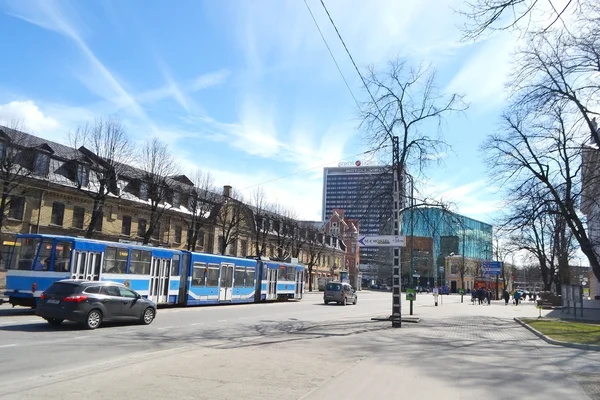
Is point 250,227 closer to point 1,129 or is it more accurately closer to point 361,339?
point 1,129

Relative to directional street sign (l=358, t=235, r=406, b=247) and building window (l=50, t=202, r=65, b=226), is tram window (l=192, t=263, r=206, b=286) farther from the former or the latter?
building window (l=50, t=202, r=65, b=226)

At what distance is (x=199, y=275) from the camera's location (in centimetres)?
2762

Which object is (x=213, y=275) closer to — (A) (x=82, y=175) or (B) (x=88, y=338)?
(A) (x=82, y=175)

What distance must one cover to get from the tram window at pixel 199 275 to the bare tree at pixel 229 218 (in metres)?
22.0

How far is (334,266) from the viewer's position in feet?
287

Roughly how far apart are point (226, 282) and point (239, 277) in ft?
5.00

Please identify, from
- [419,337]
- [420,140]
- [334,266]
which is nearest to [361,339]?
[419,337]

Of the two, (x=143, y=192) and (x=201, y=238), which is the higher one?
(x=143, y=192)

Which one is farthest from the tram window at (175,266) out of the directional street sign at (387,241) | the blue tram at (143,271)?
the directional street sign at (387,241)

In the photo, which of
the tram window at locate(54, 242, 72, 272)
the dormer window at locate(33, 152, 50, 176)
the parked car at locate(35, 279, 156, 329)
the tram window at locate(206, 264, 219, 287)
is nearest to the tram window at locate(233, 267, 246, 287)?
the tram window at locate(206, 264, 219, 287)

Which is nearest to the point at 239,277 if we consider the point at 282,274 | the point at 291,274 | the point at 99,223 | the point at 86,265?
the point at 282,274

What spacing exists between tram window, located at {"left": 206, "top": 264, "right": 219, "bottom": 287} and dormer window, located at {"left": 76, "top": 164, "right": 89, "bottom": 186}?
1412 centimetres

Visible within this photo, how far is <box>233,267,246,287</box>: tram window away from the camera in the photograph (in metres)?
31.3

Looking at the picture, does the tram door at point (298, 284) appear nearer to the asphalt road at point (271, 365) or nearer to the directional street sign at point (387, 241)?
the directional street sign at point (387, 241)
